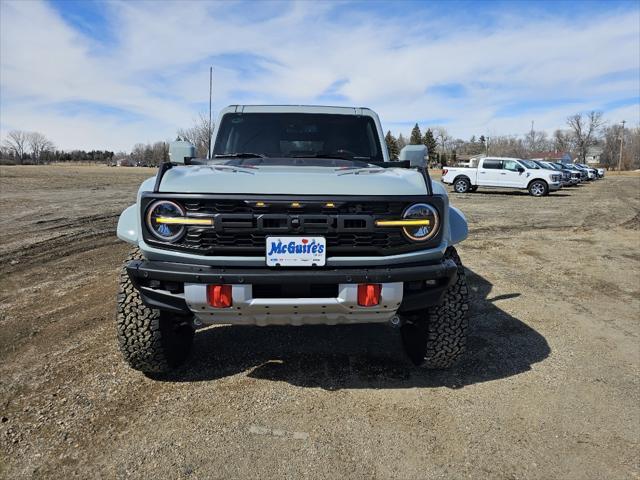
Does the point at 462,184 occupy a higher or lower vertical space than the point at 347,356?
higher

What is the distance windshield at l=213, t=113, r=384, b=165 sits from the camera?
4516 mm

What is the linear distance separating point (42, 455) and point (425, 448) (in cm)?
195

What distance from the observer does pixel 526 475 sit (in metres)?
2.35

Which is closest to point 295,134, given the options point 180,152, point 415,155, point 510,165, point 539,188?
point 180,152

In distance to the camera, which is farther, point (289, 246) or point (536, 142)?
point (536, 142)

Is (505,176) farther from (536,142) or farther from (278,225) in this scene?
(536,142)

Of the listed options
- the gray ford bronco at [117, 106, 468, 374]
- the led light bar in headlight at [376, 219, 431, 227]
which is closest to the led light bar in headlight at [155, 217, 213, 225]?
the gray ford bronco at [117, 106, 468, 374]

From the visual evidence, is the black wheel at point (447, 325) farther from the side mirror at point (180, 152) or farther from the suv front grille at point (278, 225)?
the side mirror at point (180, 152)

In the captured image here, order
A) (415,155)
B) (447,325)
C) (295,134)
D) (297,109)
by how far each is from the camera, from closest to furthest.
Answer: (447,325) < (415,155) < (295,134) < (297,109)

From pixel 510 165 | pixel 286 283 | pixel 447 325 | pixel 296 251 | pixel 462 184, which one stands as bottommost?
pixel 447 325

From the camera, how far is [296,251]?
2652 mm

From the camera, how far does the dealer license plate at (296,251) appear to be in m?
2.63

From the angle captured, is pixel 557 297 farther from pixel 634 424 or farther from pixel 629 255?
pixel 629 255

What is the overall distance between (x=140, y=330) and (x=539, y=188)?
21.4 m
